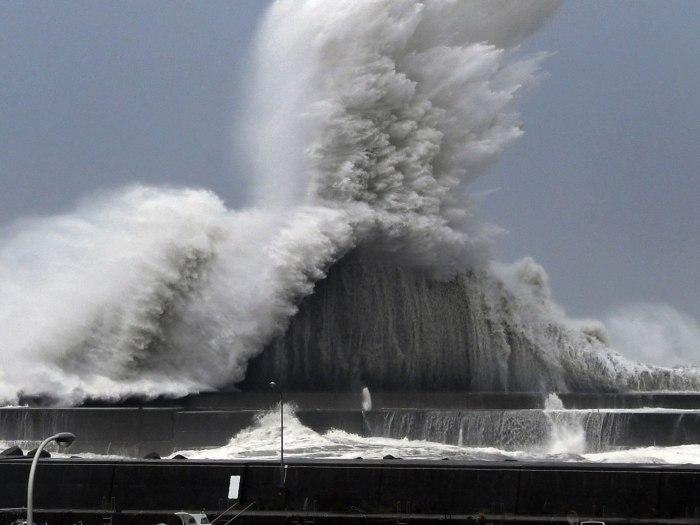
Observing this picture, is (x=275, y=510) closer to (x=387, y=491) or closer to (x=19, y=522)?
(x=387, y=491)

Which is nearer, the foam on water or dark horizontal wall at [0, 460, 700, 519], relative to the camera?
dark horizontal wall at [0, 460, 700, 519]

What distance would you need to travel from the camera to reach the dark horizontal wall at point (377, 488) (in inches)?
693

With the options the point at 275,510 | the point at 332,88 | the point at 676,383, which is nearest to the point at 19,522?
the point at 275,510

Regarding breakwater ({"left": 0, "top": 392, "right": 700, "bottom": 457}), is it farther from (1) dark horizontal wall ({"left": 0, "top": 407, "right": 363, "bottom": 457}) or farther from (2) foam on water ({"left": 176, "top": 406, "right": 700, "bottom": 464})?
(2) foam on water ({"left": 176, "top": 406, "right": 700, "bottom": 464})

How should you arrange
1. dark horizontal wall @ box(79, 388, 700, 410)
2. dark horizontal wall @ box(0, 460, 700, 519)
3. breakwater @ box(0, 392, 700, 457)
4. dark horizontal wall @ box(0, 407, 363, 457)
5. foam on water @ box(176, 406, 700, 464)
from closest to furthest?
1. dark horizontal wall @ box(0, 460, 700, 519)
2. foam on water @ box(176, 406, 700, 464)
3. breakwater @ box(0, 392, 700, 457)
4. dark horizontal wall @ box(0, 407, 363, 457)
5. dark horizontal wall @ box(79, 388, 700, 410)

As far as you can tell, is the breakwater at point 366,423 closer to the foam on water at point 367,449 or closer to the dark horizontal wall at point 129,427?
the dark horizontal wall at point 129,427

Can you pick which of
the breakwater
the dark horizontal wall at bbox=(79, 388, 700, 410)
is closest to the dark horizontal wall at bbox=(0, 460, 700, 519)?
the breakwater

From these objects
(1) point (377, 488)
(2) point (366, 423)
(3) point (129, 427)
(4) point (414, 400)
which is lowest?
(1) point (377, 488)

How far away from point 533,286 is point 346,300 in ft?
22.1

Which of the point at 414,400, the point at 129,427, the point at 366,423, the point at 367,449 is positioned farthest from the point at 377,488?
the point at 414,400

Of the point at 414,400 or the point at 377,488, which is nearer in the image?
the point at 377,488

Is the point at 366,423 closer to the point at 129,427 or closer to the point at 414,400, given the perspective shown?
the point at 414,400

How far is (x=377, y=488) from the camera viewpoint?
60.2ft

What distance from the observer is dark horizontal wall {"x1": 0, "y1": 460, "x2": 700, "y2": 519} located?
693 inches
